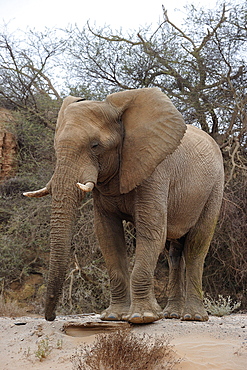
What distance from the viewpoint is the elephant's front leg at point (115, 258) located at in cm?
590

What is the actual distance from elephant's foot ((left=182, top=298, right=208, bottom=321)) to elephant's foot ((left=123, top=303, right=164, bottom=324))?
101cm

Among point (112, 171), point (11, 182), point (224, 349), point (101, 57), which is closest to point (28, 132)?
point (11, 182)

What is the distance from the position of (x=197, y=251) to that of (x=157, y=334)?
1.88 metres

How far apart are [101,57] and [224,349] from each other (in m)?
9.37

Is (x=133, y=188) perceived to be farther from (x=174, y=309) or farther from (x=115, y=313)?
(x=174, y=309)

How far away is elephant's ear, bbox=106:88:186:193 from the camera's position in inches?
215

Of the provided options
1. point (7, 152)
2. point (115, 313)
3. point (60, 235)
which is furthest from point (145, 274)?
point (7, 152)

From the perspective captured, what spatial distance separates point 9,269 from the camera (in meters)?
12.3

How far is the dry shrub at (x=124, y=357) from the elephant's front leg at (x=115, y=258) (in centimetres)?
165

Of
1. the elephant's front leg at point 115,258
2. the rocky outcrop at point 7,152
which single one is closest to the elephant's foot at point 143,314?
the elephant's front leg at point 115,258

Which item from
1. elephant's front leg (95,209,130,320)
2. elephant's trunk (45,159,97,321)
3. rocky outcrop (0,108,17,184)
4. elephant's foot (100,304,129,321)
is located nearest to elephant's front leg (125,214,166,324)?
elephant's foot (100,304,129,321)

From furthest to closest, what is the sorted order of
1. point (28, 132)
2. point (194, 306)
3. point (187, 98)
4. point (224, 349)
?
point (28, 132) < point (187, 98) < point (194, 306) < point (224, 349)

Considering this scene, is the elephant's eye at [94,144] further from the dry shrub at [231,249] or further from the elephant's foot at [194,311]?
the dry shrub at [231,249]

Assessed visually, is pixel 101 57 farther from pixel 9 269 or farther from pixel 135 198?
pixel 135 198
